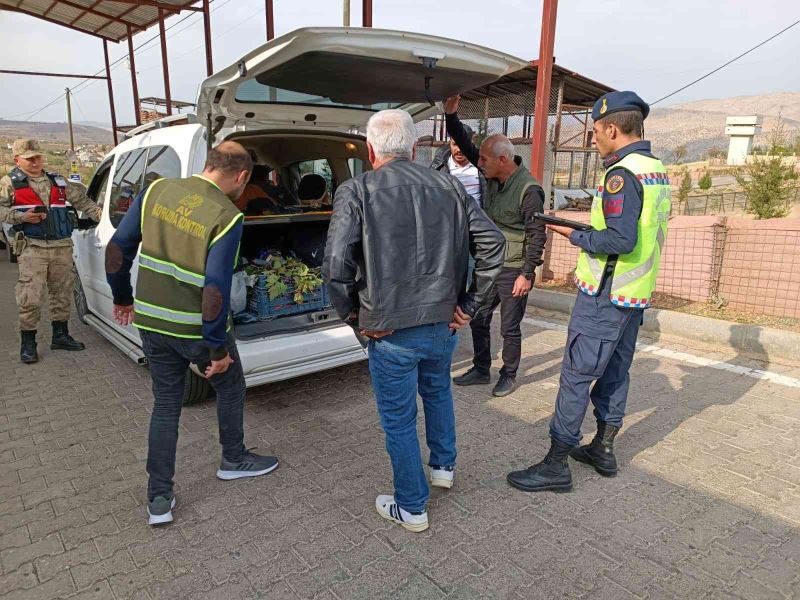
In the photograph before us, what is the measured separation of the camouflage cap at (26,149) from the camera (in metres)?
4.67

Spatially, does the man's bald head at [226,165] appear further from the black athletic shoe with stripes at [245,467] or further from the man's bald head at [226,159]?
the black athletic shoe with stripes at [245,467]

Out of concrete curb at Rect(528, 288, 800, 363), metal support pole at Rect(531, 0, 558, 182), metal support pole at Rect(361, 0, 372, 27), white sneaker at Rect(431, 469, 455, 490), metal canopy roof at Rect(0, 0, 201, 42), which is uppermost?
metal canopy roof at Rect(0, 0, 201, 42)

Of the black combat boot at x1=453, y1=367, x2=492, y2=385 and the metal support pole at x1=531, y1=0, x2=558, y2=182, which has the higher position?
the metal support pole at x1=531, y1=0, x2=558, y2=182

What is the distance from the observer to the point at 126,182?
4453mm

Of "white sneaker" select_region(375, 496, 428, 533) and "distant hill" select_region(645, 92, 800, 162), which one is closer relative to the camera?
"white sneaker" select_region(375, 496, 428, 533)

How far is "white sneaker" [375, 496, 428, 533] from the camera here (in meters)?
2.53

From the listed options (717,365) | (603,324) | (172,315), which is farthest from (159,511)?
(717,365)

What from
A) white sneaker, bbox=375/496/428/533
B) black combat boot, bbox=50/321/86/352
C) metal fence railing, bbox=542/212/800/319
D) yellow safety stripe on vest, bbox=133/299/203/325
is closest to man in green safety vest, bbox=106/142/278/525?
yellow safety stripe on vest, bbox=133/299/203/325

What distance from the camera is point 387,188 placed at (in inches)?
87.6

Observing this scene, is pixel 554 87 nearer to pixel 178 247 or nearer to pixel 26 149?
pixel 26 149

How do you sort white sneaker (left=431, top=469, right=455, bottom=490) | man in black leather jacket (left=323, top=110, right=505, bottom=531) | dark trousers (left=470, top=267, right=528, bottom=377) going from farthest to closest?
1. dark trousers (left=470, top=267, right=528, bottom=377)
2. white sneaker (left=431, top=469, right=455, bottom=490)
3. man in black leather jacket (left=323, top=110, right=505, bottom=531)

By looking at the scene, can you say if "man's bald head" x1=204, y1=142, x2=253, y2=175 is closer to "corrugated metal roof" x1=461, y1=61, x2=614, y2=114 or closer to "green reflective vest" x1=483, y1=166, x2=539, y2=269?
"green reflective vest" x1=483, y1=166, x2=539, y2=269

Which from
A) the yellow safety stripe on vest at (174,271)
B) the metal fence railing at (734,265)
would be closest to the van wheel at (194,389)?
the yellow safety stripe on vest at (174,271)

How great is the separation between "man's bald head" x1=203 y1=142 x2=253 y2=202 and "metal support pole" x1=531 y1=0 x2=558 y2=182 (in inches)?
196
